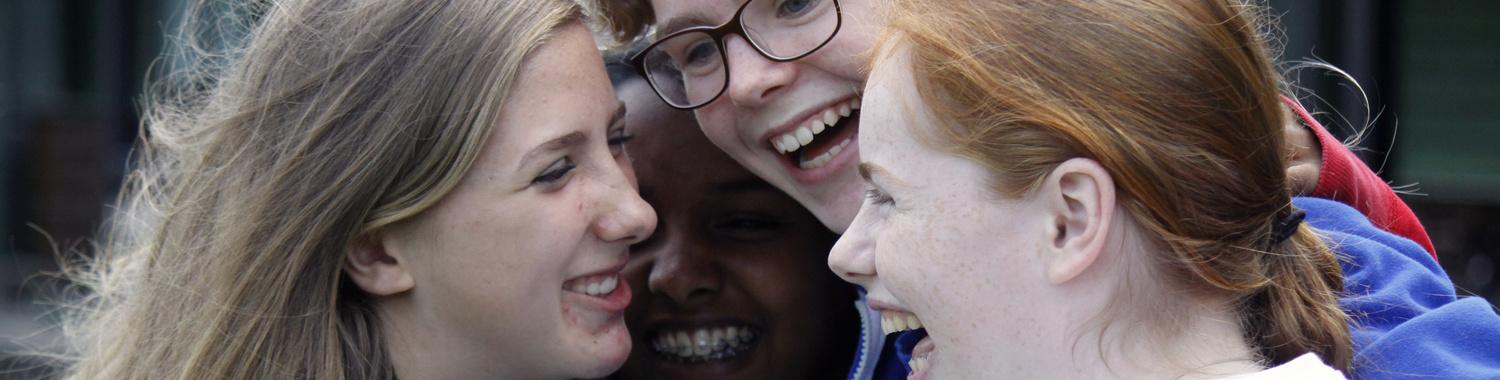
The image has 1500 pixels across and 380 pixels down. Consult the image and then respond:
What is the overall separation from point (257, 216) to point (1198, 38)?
1.30 metres

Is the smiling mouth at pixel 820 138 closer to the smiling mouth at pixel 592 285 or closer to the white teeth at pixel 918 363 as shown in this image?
the smiling mouth at pixel 592 285

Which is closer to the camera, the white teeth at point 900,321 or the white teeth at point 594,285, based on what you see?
the white teeth at point 900,321

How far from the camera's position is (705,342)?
8.50 ft

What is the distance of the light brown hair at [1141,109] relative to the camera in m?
1.65

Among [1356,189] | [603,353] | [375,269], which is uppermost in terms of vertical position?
[1356,189]

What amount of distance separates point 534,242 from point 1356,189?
3.96ft

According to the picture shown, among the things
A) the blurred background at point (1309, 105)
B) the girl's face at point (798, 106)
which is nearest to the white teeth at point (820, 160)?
the girl's face at point (798, 106)

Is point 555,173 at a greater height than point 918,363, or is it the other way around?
point 555,173

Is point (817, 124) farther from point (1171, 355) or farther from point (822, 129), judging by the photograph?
point (1171, 355)

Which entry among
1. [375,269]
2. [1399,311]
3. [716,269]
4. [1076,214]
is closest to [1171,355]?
[1076,214]

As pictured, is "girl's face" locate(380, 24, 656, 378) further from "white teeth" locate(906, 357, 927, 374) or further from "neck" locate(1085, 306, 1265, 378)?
"neck" locate(1085, 306, 1265, 378)

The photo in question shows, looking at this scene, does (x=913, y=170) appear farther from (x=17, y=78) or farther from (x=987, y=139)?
(x=17, y=78)

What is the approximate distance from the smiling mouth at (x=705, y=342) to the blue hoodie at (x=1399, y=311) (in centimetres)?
40

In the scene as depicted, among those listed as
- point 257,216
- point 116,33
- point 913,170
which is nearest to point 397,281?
point 257,216
